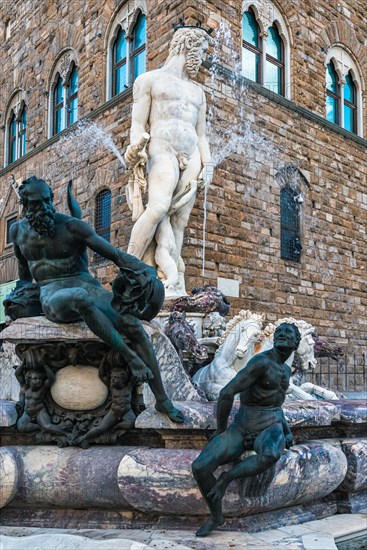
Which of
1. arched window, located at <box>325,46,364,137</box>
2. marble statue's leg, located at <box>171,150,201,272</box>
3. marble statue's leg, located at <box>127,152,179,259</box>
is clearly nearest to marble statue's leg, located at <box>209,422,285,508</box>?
marble statue's leg, located at <box>127,152,179,259</box>

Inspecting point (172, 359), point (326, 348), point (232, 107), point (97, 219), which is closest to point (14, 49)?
point (97, 219)

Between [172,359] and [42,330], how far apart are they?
0.83 metres

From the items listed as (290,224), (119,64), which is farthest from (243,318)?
(119,64)

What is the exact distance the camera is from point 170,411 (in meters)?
3.43

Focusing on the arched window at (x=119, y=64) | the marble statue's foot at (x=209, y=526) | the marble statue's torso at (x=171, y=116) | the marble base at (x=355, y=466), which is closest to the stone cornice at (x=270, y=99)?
the arched window at (x=119, y=64)

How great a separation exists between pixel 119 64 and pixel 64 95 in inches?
99.5

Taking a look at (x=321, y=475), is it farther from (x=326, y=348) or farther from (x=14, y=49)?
(x=14, y=49)

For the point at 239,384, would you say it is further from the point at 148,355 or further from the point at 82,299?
the point at 82,299

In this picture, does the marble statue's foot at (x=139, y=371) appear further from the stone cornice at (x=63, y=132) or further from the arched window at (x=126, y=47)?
the arched window at (x=126, y=47)

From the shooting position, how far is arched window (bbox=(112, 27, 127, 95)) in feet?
44.9

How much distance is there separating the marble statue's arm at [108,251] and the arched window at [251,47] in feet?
33.4

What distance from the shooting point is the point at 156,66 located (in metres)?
12.2

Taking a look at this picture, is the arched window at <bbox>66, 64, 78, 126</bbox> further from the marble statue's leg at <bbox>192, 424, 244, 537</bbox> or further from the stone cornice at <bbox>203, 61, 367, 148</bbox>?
the marble statue's leg at <bbox>192, 424, 244, 537</bbox>

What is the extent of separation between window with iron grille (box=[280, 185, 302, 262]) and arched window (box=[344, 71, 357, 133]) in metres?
3.20
